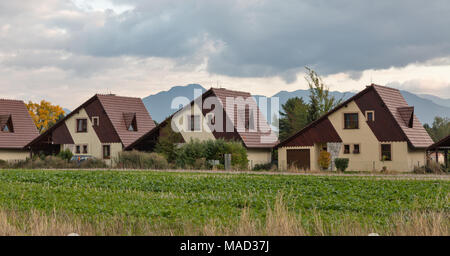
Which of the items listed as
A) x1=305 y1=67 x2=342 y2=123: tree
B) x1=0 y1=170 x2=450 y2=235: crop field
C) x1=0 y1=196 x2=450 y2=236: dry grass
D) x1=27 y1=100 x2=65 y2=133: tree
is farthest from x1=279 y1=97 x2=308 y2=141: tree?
x1=0 y1=196 x2=450 y2=236: dry grass

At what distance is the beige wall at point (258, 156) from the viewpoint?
151 feet

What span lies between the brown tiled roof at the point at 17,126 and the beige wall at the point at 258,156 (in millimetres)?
24194

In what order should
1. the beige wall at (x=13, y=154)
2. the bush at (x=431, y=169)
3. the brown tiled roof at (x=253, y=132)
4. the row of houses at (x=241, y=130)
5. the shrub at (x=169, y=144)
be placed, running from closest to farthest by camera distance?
the bush at (x=431, y=169) < the row of houses at (x=241, y=130) < the shrub at (x=169, y=144) < the brown tiled roof at (x=253, y=132) < the beige wall at (x=13, y=154)

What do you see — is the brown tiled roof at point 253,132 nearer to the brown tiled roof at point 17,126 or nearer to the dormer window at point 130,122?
the dormer window at point 130,122

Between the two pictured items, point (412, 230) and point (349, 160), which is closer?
point (412, 230)

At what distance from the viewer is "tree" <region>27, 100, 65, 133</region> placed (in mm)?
75875

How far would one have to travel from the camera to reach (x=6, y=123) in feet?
192

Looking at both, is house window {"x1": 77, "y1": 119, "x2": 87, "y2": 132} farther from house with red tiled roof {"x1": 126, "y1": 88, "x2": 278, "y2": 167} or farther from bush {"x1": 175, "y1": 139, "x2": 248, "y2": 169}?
bush {"x1": 175, "y1": 139, "x2": 248, "y2": 169}

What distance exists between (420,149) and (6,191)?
30.9 meters

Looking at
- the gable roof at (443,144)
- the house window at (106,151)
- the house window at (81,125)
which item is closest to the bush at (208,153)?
the gable roof at (443,144)

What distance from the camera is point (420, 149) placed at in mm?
42219

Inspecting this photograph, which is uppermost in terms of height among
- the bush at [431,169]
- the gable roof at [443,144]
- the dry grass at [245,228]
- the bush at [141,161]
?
the gable roof at [443,144]

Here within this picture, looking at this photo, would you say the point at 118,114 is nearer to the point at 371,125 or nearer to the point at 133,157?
the point at 133,157
